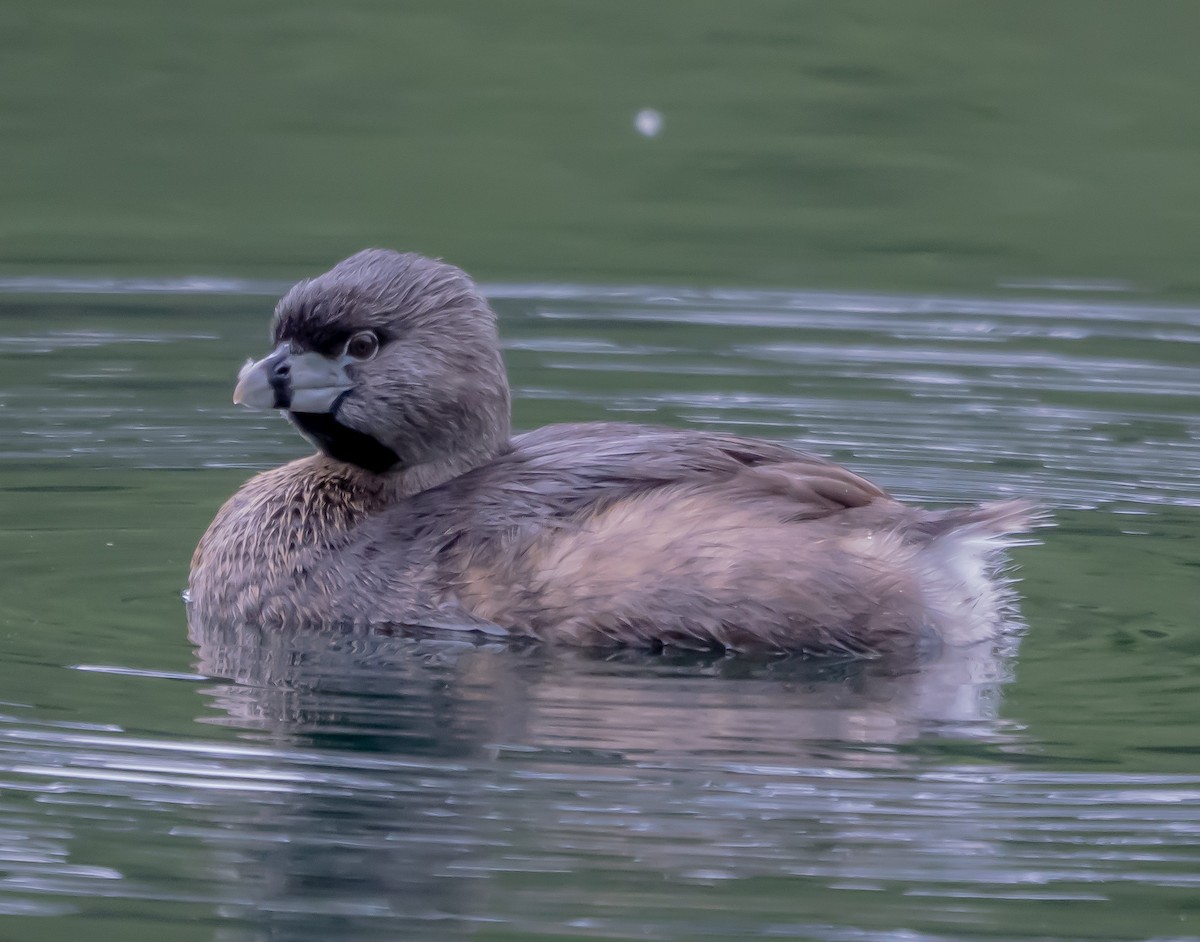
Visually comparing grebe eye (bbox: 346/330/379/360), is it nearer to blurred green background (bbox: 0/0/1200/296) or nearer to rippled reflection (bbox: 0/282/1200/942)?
rippled reflection (bbox: 0/282/1200/942)

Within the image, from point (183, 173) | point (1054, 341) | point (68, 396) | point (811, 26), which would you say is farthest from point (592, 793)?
point (811, 26)

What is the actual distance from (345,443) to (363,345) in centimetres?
35

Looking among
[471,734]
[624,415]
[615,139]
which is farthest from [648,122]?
[471,734]

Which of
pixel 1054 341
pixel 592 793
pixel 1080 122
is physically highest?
pixel 1080 122

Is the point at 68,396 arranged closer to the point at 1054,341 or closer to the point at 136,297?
the point at 136,297

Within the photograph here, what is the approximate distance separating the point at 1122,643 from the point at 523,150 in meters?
6.93

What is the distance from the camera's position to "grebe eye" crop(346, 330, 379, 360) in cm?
687

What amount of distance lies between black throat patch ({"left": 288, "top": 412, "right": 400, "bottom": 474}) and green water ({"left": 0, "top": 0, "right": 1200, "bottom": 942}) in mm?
663

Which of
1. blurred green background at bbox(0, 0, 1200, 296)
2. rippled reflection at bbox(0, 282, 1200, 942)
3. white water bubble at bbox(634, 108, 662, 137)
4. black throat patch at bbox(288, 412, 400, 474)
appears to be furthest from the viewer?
white water bubble at bbox(634, 108, 662, 137)

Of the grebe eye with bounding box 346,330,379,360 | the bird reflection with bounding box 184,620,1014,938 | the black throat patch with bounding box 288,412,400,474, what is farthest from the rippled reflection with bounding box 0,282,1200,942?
the grebe eye with bounding box 346,330,379,360

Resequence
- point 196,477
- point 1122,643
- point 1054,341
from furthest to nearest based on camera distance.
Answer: point 1054,341, point 196,477, point 1122,643

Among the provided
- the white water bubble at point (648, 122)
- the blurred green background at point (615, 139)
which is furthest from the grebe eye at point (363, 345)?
the white water bubble at point (648, 122)

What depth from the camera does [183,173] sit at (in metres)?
12.4

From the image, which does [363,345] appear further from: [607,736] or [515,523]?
[607,736]
